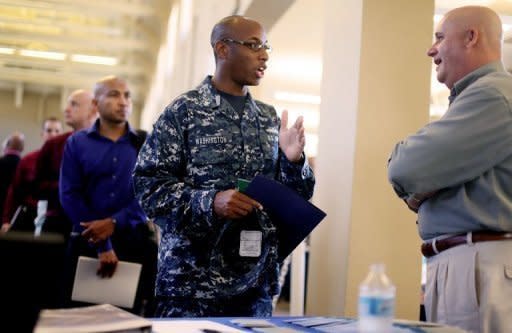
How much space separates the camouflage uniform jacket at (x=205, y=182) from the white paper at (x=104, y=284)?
1.02 meters

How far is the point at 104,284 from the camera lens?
2949 mm

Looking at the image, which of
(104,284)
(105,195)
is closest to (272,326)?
(104,284)

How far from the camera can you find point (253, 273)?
1.91 m

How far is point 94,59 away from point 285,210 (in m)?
10.6

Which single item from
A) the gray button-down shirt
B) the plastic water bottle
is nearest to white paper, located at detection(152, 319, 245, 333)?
the plastic water bottle

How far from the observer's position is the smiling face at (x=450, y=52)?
194 cm

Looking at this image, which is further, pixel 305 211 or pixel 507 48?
pixel 507 48

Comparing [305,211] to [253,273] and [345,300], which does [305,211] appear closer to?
[253,273]

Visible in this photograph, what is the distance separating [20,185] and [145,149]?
2.86m

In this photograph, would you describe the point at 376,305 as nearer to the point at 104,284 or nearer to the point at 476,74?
the point at 476,74

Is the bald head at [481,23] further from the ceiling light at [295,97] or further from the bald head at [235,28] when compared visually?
the ceiling light at [295,97]

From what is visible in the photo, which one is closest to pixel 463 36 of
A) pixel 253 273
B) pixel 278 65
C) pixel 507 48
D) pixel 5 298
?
pixel 253 273

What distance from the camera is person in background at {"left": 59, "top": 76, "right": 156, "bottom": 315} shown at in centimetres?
300

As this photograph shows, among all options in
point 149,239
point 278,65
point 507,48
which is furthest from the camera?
point 278,65
